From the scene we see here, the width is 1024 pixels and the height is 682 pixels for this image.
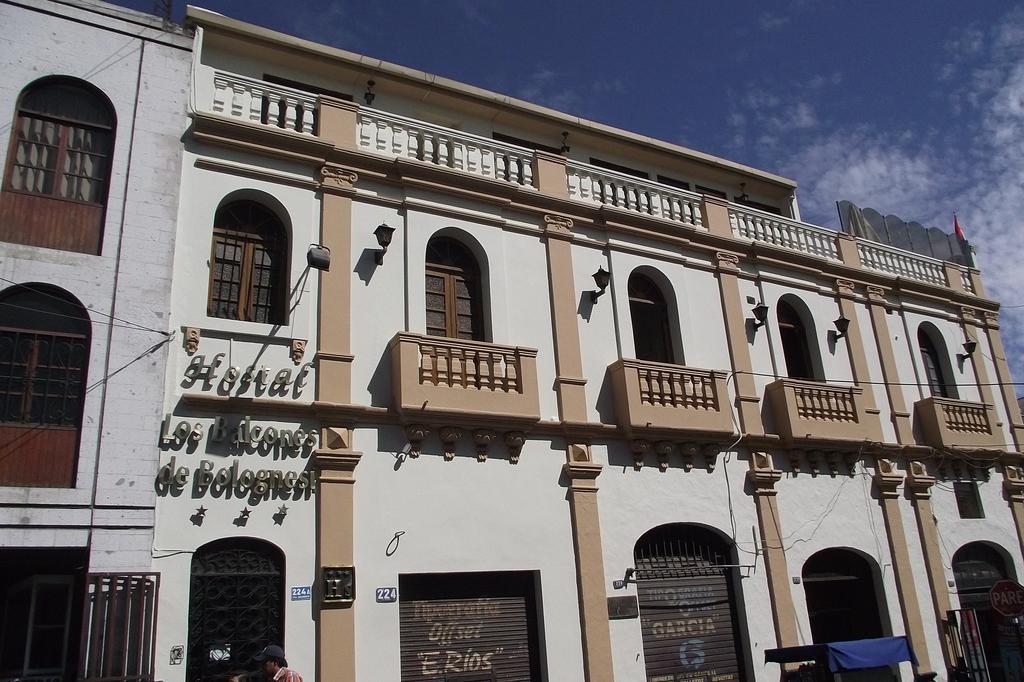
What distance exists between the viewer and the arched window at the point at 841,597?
1605 cm

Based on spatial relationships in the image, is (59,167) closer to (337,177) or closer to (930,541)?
(337,177)

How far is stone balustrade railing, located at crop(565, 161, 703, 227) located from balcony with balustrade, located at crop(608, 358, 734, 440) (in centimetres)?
339

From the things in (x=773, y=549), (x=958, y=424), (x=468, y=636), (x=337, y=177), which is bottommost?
(x=468, y=636)

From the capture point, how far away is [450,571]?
1230cm

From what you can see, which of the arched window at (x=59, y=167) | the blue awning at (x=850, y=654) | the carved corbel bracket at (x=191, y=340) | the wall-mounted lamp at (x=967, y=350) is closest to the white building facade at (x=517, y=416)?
the carved corbel bracket at (x=191, y=340)

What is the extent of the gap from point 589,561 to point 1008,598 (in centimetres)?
640

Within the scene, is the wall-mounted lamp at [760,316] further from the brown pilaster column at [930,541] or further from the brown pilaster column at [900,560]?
the brown pilaster column at [930,541]

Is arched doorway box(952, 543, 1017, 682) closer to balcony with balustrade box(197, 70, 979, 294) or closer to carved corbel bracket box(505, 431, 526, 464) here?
balcony with balustrade box(197, 70, 979, 294)

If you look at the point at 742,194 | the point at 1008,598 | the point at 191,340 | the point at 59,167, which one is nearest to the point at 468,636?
the point at 191,340

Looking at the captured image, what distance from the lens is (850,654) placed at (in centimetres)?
1241

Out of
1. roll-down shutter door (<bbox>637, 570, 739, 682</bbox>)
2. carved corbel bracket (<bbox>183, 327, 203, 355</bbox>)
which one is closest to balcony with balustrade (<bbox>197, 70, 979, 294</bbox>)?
carved corbel bracket (<bbox>183, 327, 203, 355</bbox>)

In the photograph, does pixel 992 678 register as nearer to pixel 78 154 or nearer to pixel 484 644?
pixel 484 644

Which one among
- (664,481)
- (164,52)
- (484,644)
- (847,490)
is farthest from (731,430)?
(164,52)

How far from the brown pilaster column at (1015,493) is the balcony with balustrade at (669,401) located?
8.48 meters
